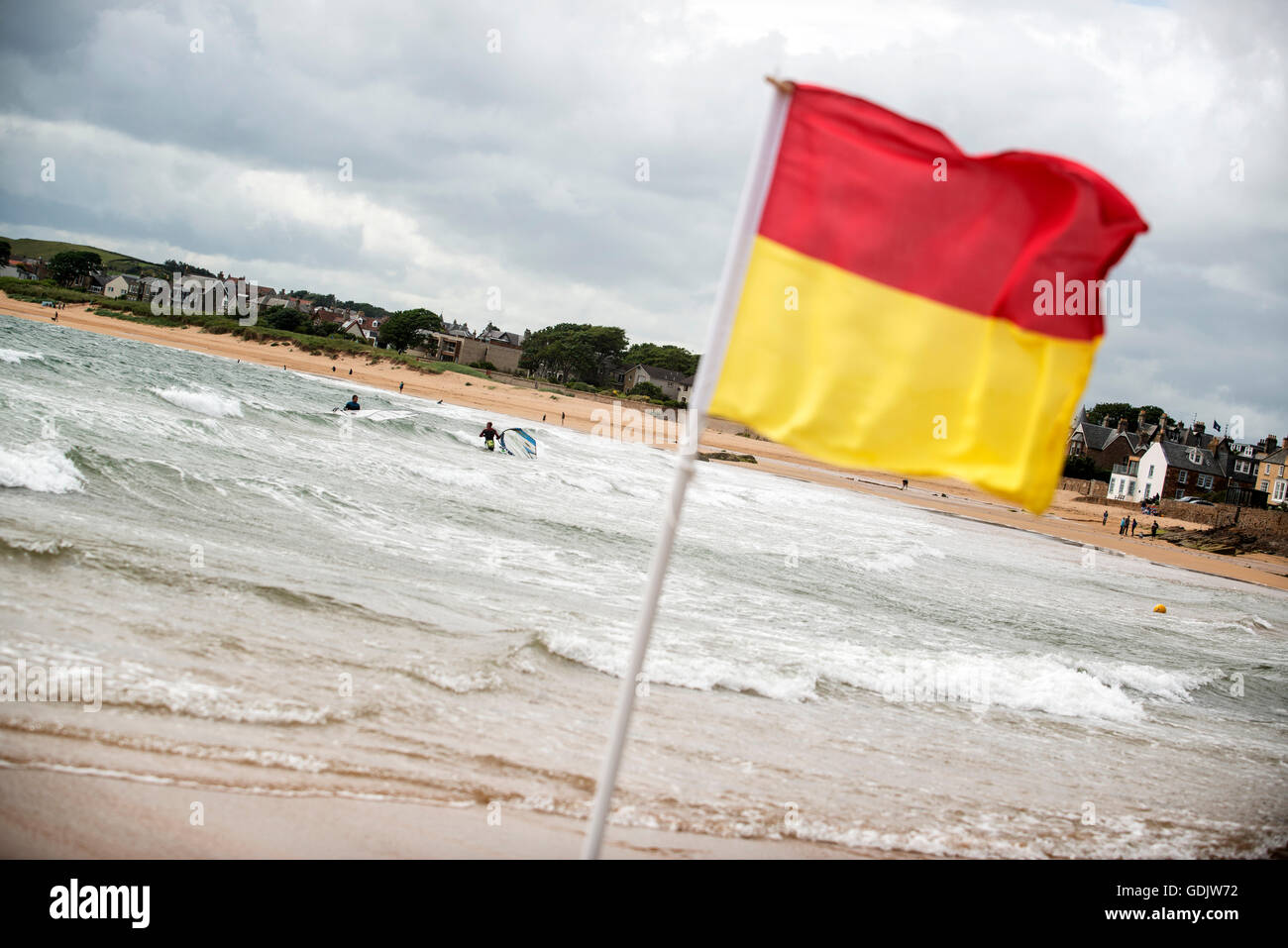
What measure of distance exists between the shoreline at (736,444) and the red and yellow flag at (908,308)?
1680 inches

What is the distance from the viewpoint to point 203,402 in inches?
1091

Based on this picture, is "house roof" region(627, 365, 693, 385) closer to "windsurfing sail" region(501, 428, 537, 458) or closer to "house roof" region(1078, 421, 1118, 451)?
"house roof" region(1078, 421, 1118, 451)

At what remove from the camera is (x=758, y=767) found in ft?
21.3

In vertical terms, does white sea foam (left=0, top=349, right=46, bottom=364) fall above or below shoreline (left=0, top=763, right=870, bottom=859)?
above

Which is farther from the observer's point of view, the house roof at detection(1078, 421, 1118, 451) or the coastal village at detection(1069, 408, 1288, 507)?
the house roof at detection(1078, 421, 1118, 451)

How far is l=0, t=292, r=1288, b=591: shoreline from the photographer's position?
4688 centimetres

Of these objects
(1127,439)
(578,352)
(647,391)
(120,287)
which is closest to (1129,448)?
(1127,439)

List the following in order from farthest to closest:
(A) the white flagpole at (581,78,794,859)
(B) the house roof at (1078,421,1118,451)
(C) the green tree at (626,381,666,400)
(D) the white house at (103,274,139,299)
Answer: (D) the white house at (103,274,139,299), (C) the green tree at (626,381,666,400), (B) the house roof at (1078,421,1118,451), (A) the white flagpole at (581,78,794,859)

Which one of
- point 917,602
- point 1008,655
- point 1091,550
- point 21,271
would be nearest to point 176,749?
point 1008,655

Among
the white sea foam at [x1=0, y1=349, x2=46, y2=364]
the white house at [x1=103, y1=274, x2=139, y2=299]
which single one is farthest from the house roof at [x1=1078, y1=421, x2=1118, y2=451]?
the white house at [x1=103, y1=274, x2=139, y2=299]

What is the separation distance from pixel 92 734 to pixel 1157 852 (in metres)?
7.26

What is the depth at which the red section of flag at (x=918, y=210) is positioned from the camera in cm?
325

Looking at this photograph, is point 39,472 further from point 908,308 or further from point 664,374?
point 664,374

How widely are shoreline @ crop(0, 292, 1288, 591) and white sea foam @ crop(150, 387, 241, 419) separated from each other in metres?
34.2
